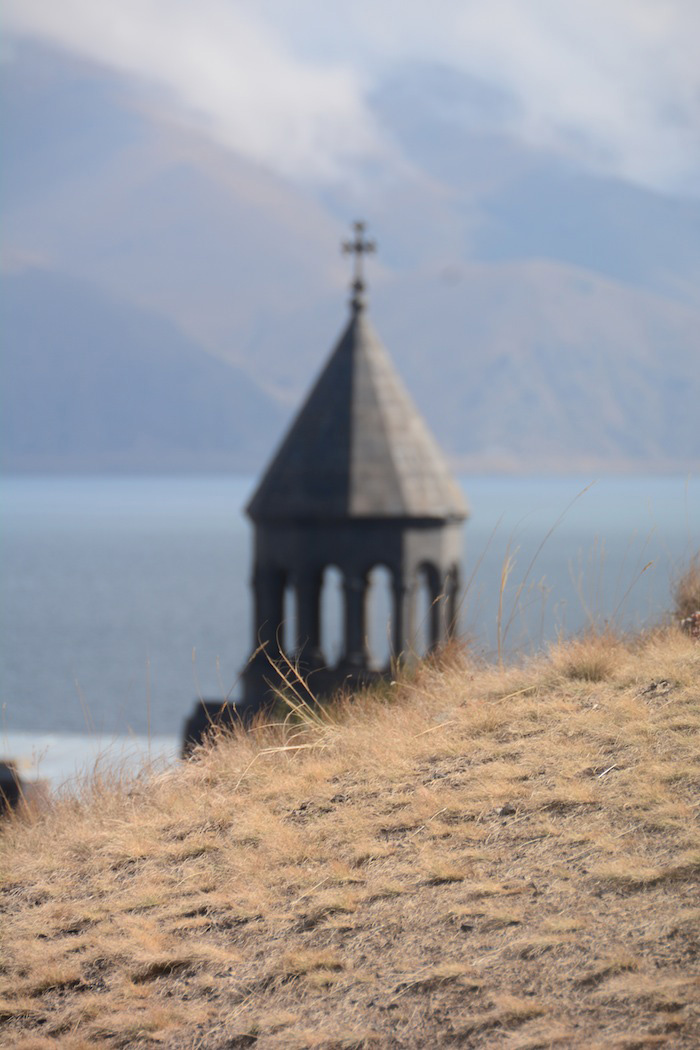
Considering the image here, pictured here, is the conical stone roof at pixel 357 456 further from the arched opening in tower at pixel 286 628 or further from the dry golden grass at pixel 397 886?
the dry golden grass at pixel 397 886

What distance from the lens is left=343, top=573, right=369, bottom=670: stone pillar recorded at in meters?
15.8

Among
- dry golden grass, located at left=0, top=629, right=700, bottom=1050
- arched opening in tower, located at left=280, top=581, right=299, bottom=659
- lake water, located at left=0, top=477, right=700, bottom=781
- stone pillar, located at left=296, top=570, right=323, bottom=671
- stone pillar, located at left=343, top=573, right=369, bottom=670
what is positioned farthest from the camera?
lake water, located at left=0, top=477, right=700, bottom=781

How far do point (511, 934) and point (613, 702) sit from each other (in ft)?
5.86

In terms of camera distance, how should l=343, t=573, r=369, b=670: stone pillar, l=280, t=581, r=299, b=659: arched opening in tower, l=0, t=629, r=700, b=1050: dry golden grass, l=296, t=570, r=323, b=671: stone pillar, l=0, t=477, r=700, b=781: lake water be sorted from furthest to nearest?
l=0, t=477, r=700, b=781: lake water → l=296, t=570, r=323, b=671: stone pillar → l=343, t=573, r=369, b=670: stone pillar → l=280, t=581, r=299, b=659: arched opening in tower → l=0, t=629, r=700, b=1050: dry golden grass

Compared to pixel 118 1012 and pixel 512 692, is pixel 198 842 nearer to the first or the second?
pixel 118 1012

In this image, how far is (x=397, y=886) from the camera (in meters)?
4.21

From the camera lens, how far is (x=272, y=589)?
16.4m

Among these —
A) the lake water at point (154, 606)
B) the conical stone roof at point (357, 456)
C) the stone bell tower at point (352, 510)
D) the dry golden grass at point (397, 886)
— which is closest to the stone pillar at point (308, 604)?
the stone bell tower at point (352, 510)

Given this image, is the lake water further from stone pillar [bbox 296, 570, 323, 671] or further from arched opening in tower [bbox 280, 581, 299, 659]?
stone pillar [bbox 296, 570, 323, 671]

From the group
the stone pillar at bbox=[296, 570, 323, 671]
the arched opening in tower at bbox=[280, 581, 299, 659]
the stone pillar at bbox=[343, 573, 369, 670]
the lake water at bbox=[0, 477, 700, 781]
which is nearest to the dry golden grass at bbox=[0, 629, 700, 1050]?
the lake water at bbox=[0, 477, 700, 781]

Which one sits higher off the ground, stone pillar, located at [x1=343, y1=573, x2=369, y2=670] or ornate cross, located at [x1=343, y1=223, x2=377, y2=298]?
ornate cross, located at [x1=343, y1=223, x2=377, y2=298]

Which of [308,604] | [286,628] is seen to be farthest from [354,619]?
[286,628]

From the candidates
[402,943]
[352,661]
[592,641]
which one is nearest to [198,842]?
[402,943]

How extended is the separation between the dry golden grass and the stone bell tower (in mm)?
9900
